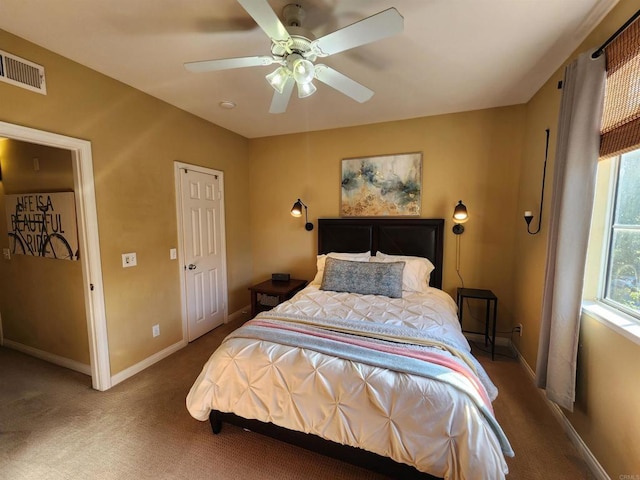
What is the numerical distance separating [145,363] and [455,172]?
12.5 ft

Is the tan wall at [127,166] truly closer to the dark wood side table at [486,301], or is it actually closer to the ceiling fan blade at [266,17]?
the ceiling fan blade at [266,17]

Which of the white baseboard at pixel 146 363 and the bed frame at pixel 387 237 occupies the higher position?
the bed frame at pixel 387 237

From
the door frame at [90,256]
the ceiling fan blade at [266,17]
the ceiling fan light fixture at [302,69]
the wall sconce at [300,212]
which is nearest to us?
the ceiling fan blade at [266,17]

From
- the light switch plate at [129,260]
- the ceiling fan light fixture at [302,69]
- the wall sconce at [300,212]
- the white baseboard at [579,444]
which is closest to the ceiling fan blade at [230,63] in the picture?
the ceiling fan light fixture at [302,69]

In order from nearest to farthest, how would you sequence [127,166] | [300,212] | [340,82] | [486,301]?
1. [340,82]
2. [127,166]
3. [486,301]
4. [300,212]

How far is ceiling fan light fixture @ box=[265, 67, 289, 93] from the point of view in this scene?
1582 mm

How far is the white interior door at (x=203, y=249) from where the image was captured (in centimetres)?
305

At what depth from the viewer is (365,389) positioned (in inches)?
53.5

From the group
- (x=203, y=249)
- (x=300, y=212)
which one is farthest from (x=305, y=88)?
(x=203, y=249)

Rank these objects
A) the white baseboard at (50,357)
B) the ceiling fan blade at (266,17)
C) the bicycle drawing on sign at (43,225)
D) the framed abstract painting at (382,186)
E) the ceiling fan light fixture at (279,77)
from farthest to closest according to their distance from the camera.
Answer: the framed abstract painting at (382,186)
the white baseboard at (50,357)
the bicycle drawing on sign at (43,225)
the ceiling fan light fixture at (279,77)
the ceiling fan blade at (266,17)

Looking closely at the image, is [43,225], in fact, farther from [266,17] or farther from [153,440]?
[266,17]

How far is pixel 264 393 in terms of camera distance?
1548mm

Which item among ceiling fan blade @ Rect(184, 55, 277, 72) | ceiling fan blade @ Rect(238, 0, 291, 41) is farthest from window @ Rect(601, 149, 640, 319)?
ceiling fan blade @ Rect(184, 55, 277, 72)

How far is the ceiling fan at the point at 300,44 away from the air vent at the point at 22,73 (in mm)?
1219
